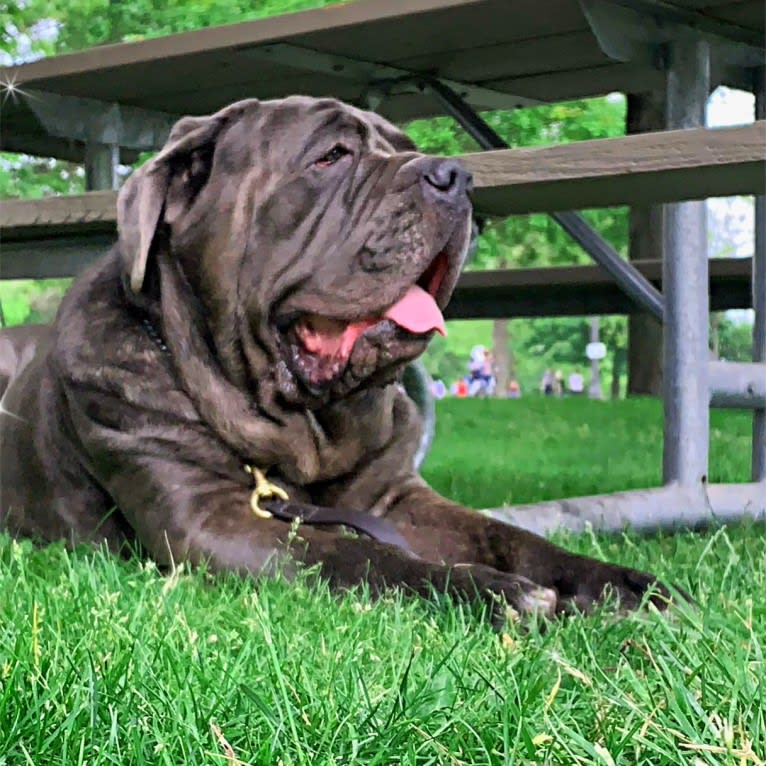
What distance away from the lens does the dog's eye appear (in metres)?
2.76

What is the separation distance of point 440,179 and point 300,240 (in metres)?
0.34

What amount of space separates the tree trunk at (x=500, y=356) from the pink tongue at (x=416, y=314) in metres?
27.5

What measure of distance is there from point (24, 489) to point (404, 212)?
1.30m

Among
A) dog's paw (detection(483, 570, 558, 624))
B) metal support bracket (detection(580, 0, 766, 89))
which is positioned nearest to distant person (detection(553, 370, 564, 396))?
metal support bracket (detection(580, 0, 766, 89))

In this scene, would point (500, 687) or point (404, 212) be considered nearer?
point (500, 687)

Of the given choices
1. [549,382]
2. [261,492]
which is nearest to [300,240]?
[261,492]

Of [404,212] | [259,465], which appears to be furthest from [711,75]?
[259,465]

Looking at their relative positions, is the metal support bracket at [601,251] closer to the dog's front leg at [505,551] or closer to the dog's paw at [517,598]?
the dog's front leg at [505,551]

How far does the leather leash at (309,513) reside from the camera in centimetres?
269

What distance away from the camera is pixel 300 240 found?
271 cm

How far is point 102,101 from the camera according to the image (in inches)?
206

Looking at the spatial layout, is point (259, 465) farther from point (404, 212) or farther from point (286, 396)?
point (404, 212)

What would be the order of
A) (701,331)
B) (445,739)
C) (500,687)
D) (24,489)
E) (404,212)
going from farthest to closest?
(701,331)
(24,489)
(404,212)
(500,687)
(445,739)

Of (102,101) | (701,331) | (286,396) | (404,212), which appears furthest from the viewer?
(102,101)
